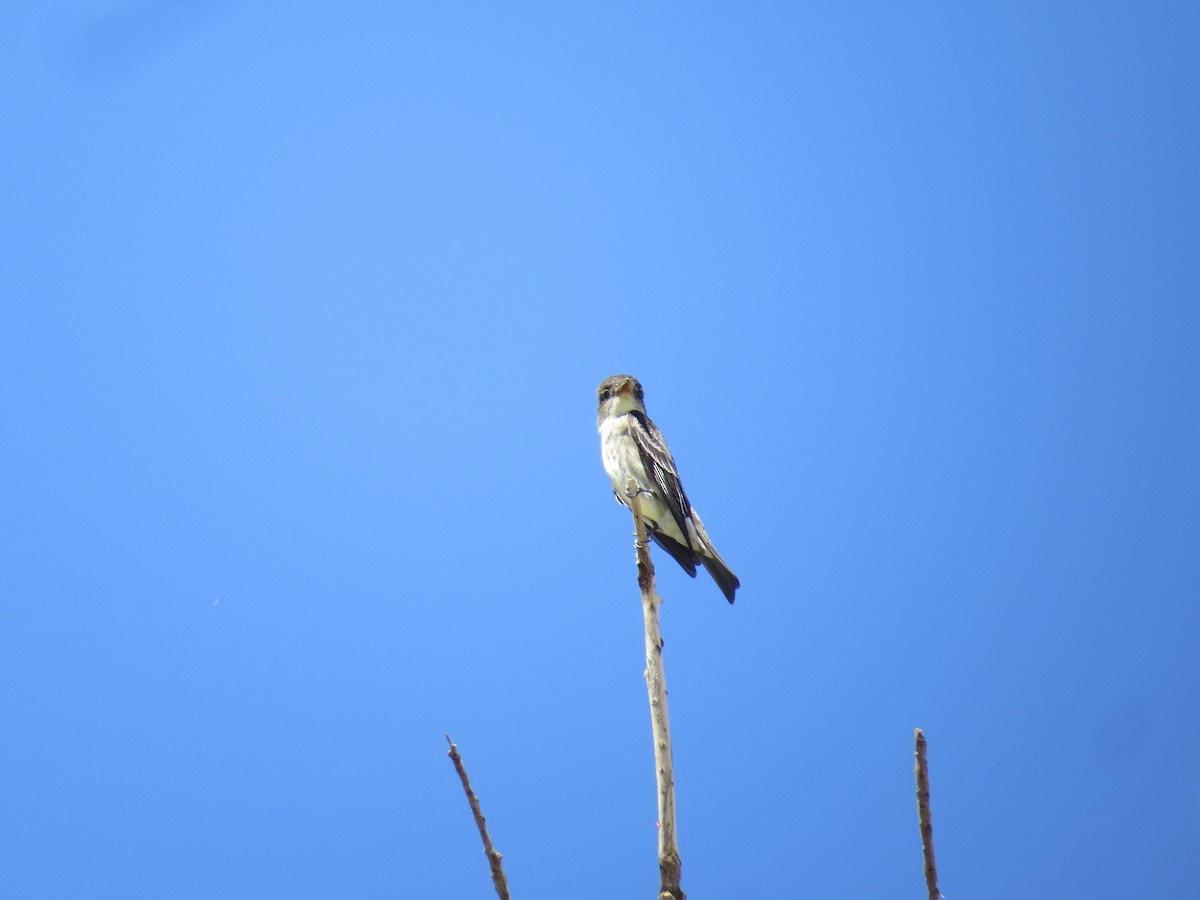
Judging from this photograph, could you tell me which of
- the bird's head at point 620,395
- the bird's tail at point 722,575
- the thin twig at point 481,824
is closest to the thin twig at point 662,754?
the thin twig at point 481,824

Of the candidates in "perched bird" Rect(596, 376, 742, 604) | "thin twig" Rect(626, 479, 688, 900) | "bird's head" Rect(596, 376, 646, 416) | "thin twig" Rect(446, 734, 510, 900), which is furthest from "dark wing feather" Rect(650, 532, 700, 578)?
"thin twig" Rect(446, 734, 510, 900)

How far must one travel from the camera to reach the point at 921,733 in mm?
2418

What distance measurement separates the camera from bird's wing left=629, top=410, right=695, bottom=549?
7.85m

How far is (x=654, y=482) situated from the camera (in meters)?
7.96

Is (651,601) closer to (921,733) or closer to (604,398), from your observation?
(921,733)

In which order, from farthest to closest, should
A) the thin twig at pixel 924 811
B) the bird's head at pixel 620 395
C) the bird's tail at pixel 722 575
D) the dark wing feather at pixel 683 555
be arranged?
A: the bird's head at pixel 620 395, the dark wing feather at pixel 683 555, the bird's tail at pixel 722 575, the thin twig at pixel 924 811

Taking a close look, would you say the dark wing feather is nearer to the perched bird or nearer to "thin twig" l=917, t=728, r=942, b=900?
the perched bird

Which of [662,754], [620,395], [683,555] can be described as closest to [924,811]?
[662,754]

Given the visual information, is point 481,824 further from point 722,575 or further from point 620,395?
point 620,395

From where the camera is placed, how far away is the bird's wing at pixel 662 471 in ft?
25.8

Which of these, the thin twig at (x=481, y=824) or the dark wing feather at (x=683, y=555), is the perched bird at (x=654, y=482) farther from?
the thin twig at (x=481, y=824)

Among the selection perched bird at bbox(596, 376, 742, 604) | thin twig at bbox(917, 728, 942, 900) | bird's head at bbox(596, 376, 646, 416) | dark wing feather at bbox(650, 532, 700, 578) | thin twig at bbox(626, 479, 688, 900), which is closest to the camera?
thin twig at bbox(917, 728, 942, 900)

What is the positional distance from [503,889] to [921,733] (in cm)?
108

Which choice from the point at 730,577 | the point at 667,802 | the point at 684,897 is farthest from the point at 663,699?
the point at 730,577
